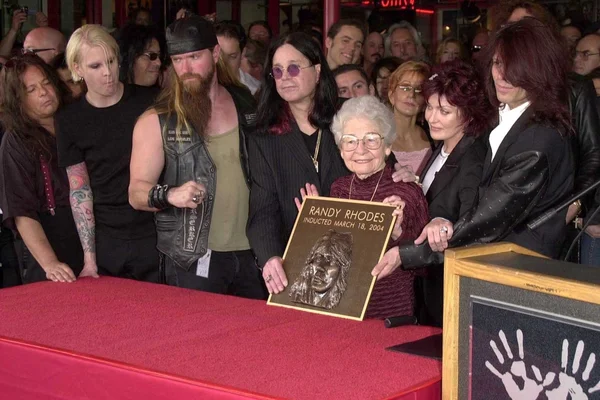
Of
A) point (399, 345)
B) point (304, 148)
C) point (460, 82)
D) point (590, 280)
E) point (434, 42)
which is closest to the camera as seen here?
point (590, 280)

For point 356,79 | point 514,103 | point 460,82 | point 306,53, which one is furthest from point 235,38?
point 514,103

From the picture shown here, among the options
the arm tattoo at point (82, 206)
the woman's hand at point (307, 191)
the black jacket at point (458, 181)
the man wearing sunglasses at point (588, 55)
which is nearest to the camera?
the black jacket at point (458, 181)

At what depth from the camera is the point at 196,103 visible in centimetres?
342

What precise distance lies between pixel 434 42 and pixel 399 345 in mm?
10664

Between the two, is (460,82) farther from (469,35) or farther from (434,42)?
(434,42)

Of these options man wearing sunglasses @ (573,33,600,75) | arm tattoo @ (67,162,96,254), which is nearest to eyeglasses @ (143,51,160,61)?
arm tattoo @ (67,162,96,254)

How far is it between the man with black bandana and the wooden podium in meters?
1.65

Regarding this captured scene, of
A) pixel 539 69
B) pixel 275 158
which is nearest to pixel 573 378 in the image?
pixel 539 69

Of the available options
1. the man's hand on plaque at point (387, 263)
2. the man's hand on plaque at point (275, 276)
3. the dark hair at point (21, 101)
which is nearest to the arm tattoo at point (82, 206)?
the dark hair at point (21, 101)

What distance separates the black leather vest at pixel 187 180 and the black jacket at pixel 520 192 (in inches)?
40.9

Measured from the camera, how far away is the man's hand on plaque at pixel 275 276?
9.26ft

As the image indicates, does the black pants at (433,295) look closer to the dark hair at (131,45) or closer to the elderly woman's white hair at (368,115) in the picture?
the elderly woman's white hair at (368,115)

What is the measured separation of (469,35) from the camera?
10891 mm

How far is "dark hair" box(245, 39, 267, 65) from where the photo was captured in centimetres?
647
